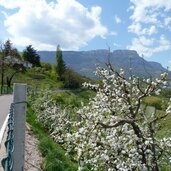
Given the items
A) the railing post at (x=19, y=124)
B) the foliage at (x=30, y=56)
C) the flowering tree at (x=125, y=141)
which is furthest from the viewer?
the foliage at (x=30, y=56)

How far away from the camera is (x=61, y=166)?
9.75 m

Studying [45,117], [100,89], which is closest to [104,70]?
[100,89]

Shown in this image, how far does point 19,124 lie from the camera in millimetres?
4531

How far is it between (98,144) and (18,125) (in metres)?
2.70

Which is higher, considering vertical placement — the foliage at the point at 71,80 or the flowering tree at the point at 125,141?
the flowering tree at the point at 125,141

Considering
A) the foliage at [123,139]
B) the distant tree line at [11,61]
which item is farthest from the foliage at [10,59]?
the foliage at [123,139]

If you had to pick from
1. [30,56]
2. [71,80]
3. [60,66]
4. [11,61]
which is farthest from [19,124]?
[30,56]

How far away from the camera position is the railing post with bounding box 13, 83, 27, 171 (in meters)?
4.48

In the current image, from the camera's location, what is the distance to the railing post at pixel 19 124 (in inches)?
176

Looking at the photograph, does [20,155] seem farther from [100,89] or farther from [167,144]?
[100,89]

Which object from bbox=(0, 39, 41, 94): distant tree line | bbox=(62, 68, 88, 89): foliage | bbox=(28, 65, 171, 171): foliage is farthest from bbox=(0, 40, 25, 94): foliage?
bbox=(28, 65, 171, 171): foliage

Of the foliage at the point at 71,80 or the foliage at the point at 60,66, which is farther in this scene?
the foliage at the point at 60,66

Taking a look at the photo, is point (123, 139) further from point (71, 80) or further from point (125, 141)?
point (71, 80)

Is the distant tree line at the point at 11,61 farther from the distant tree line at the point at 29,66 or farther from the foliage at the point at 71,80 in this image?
the foliage at the point at 71,80
